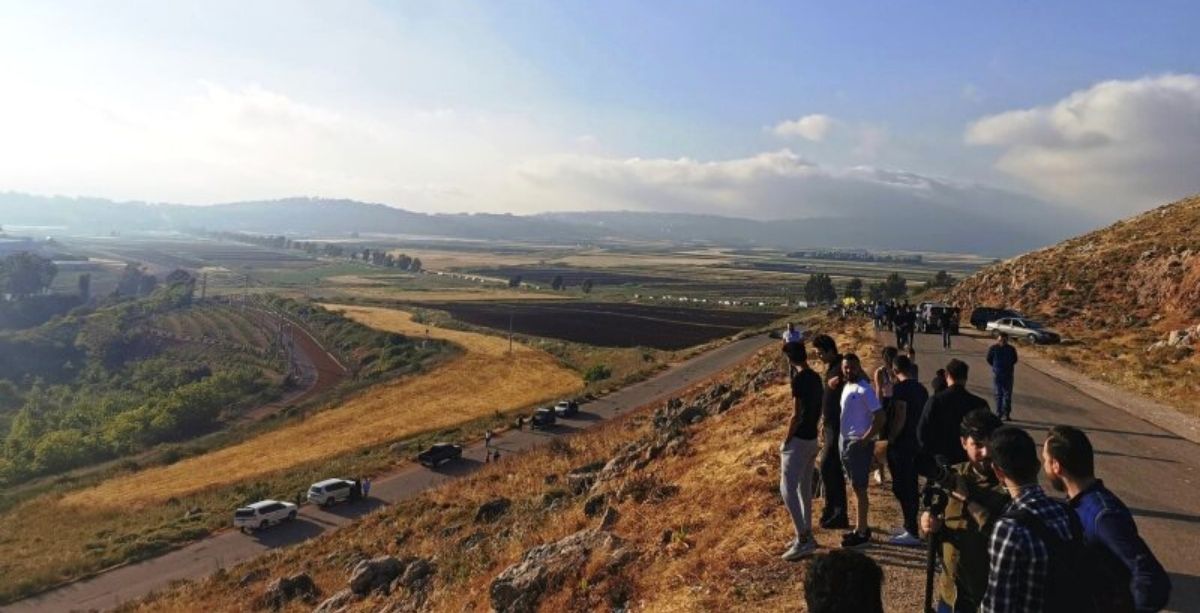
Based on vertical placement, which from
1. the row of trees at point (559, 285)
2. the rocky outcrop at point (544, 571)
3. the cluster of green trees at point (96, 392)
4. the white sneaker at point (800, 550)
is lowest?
the cluster of green trees at point (96, 392)

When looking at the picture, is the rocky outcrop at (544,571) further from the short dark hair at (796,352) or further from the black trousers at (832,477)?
the short dark hair at (796,352)

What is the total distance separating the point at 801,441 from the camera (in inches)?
302

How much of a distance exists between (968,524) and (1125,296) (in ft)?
124

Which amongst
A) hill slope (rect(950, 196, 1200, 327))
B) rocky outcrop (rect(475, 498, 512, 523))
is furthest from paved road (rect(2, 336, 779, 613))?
hill slope (rect(950, 196, 1200, 327))

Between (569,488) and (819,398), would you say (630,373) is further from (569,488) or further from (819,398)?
(819,398)

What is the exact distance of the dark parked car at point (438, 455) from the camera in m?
34.2

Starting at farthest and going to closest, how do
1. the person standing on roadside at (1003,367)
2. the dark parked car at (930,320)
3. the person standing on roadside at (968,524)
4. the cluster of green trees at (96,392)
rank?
the cluster of green trees at (96,392)
the dark parked car at (930,320)
the person standing on roadside at (1003,367)
the person standing on roadside at (968,524)

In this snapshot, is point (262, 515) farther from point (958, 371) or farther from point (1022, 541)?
point (1022, 541)

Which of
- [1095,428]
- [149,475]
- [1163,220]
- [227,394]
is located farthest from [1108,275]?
[227,394]

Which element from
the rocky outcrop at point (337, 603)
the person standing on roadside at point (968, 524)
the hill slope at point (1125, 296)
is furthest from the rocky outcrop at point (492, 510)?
the hill slope at point (1125, 296)

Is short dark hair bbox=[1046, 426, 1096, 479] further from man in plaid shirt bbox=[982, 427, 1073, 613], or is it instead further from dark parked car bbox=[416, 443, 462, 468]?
dark parked car bbox=[416, 443, 462, 468]

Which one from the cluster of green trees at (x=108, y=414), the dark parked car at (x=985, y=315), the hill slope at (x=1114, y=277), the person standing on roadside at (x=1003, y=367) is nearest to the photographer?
the person standing on roadside at (x=1003, y=367)

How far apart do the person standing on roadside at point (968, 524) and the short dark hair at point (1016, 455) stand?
44 cm

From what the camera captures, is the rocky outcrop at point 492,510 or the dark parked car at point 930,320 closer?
the rocky outcrop at point 492,510
